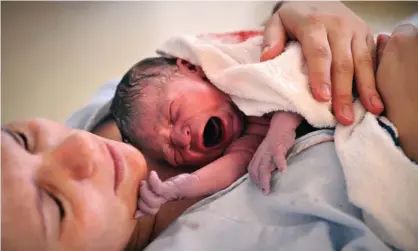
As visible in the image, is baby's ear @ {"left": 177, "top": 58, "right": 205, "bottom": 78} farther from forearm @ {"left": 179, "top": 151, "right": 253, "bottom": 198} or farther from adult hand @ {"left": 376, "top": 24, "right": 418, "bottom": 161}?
adult hand @ {"left": 376, "top": 24, "right": 418, "bottom": 161}

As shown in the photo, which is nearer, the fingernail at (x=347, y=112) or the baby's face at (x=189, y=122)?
the fingernail at (x=347, y=112)

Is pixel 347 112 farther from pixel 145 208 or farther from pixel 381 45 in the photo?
pixel 145 208

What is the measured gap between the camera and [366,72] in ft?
2.27

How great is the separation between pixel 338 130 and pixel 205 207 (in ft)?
0.69

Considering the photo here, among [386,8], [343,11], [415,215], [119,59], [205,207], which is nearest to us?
[415,215]

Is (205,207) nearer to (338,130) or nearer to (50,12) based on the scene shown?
(338,130)

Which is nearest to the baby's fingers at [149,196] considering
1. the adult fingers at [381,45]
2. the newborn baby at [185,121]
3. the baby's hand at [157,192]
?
the baby's hand at [157,192]

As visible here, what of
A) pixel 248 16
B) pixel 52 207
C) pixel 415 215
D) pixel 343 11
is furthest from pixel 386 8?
pixel 52 207

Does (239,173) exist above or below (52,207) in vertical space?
below

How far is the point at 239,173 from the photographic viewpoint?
2.43 feet

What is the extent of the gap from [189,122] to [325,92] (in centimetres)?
23

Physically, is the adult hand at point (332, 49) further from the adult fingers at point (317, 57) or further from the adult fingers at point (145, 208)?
the adult fingers at point (145, 208)

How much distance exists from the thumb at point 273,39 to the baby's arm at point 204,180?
0.13m

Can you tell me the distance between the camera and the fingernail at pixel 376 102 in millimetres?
653
